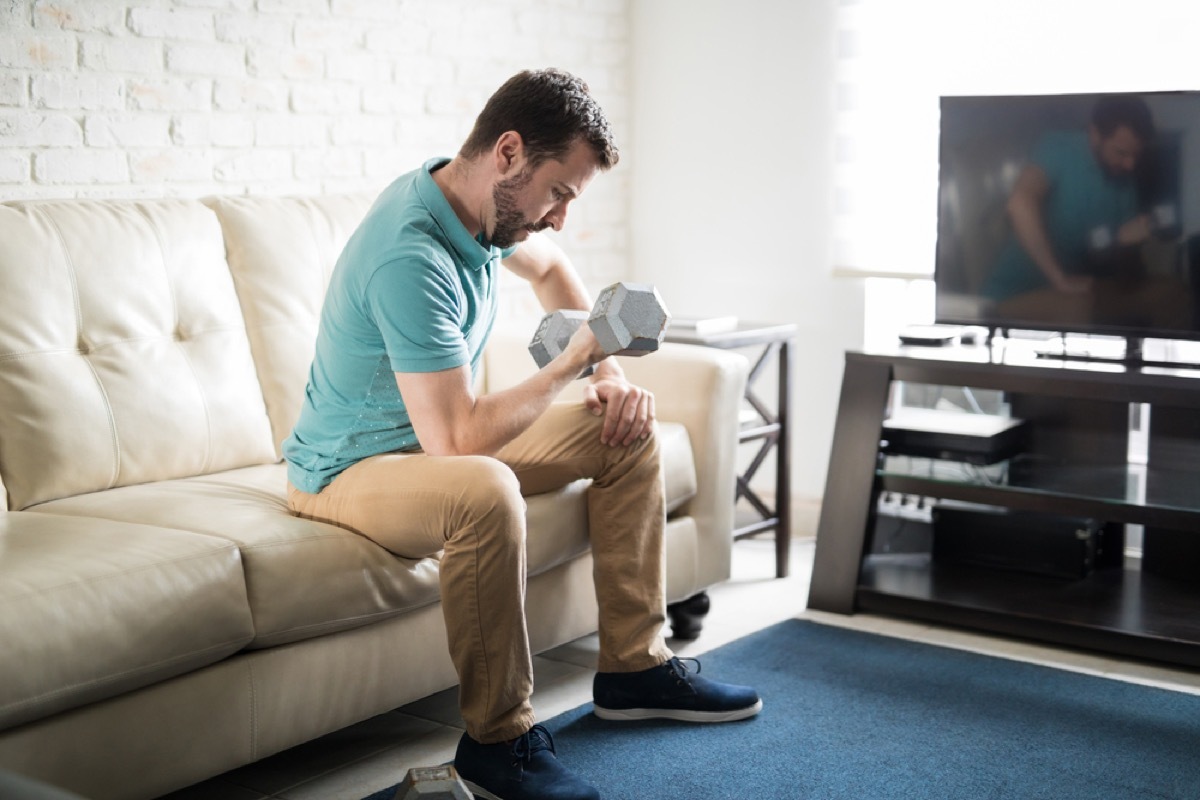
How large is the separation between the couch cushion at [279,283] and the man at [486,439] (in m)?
0.35

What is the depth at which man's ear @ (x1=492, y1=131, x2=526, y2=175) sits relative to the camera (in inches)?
80.0

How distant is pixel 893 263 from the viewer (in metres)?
3.58

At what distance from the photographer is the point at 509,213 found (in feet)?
6.84

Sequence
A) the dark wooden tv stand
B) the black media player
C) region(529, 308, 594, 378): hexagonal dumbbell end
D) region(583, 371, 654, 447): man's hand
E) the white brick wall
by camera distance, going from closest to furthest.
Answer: region(529, 308, 594, 378): hexagonal dumbbell end < region(583, 371, 654, 447): man's hand < the white brick wall < the dark wooden tv stand < the black media player

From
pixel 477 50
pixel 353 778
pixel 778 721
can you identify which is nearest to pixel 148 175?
pixel 477 50

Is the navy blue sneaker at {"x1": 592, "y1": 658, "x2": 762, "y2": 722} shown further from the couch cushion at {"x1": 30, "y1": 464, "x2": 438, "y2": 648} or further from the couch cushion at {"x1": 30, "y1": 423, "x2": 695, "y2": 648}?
the couch cushion at {"x1": 30, "y1": 464, "x2": 438, "y2": 648}

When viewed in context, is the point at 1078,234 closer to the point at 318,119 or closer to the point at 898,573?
the point at 898,573

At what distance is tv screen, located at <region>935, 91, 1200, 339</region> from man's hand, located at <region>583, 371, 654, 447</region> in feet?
3.41

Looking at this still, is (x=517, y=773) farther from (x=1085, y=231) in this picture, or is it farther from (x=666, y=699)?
(x=1085, y=231)

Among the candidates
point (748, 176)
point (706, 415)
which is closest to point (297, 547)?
point (706, 415)

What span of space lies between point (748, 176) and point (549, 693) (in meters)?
1.86

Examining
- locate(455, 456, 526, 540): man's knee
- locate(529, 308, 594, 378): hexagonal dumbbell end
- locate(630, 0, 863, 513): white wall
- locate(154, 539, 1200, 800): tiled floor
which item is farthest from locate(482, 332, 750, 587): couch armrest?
locate(630, 0, 863, 513): white wall

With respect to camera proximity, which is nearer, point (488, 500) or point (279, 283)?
point (488, 500)

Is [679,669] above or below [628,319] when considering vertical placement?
below
